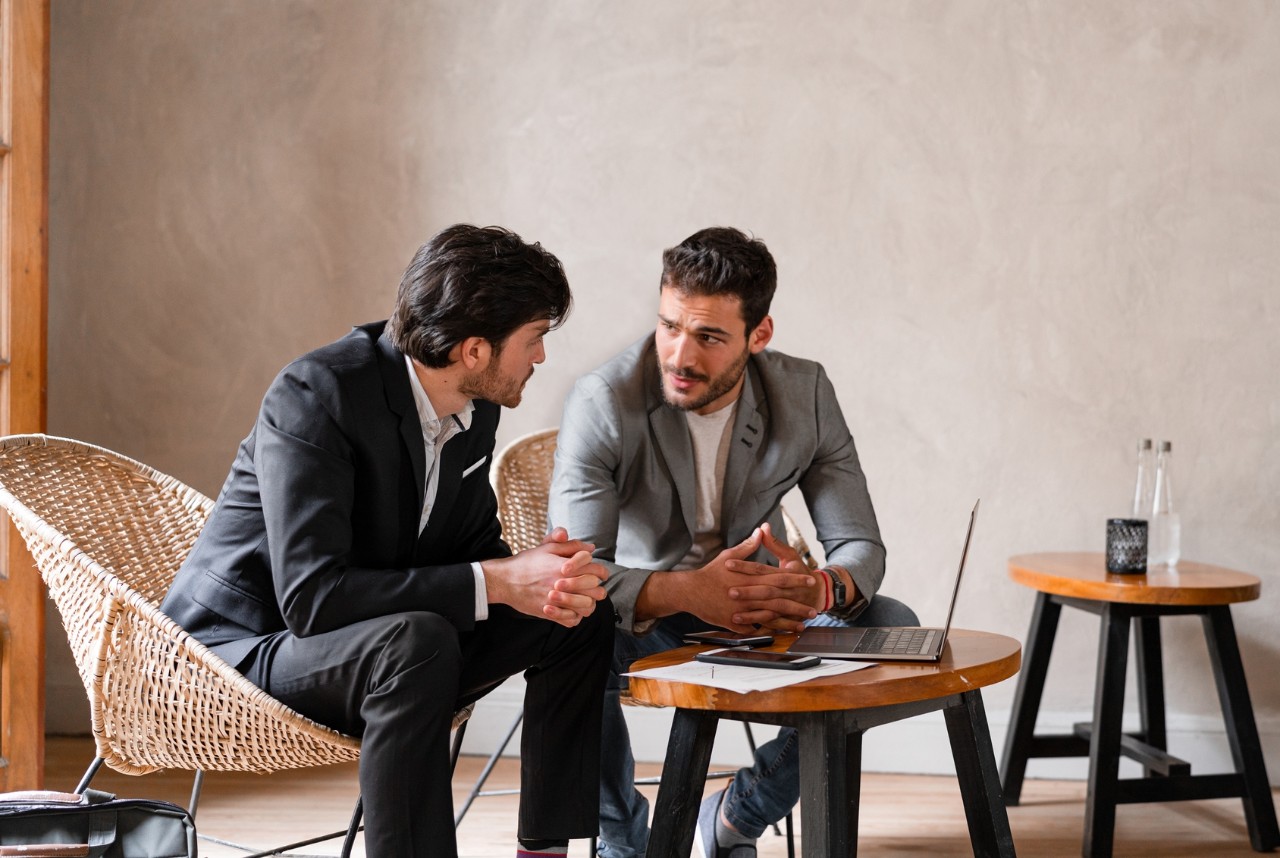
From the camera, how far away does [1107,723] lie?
8.61ft

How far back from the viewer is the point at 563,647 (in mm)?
1863

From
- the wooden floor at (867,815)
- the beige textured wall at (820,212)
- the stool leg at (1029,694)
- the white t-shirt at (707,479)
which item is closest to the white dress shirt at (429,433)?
the white t-shirt at (707,479)

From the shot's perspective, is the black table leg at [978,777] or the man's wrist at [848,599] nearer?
the black table leg at [978,777]

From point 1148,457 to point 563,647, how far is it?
174 cm

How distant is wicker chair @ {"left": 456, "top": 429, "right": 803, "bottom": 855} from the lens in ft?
8.41

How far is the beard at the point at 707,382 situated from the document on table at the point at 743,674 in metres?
0.67

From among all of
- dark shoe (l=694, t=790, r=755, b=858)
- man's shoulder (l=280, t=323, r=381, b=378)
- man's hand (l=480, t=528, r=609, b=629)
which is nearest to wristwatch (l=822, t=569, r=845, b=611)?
dark shoe (l=694, t=790, r=755, b=858)

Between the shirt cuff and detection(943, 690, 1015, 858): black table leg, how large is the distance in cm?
71

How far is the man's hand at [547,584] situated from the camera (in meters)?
1.73

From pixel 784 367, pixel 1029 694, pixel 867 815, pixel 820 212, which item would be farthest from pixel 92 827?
pixel 820 212

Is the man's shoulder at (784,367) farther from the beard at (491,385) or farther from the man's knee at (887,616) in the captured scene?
the beard at (491,385)

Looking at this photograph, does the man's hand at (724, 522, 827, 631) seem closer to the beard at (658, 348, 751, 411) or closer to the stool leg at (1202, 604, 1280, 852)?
the beard at (658, 348, 751, 411)

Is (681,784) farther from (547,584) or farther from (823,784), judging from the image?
(547,584)

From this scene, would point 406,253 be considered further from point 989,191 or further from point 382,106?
point 989,191
